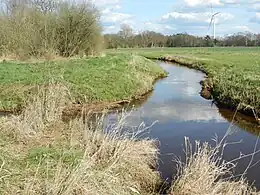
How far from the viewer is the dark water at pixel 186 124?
12.0 metres

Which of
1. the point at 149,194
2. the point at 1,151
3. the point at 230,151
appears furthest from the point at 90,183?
the point at 230,151

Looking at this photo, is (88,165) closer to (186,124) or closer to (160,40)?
(186,124)

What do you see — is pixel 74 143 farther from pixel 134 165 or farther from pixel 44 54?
pixel 44 54

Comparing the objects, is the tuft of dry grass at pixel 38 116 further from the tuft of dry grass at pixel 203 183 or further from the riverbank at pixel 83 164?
the tuft of dry grass at pixel 203 183

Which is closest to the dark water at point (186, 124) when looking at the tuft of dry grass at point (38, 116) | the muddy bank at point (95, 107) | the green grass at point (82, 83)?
the muddy bank at point (95, 107)

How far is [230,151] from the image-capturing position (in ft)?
42.0

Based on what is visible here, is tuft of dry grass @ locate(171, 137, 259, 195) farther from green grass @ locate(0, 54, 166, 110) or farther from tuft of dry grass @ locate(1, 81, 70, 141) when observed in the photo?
green grass @ locate(0, 54, 166, 110)

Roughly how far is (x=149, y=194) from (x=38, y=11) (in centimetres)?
3768

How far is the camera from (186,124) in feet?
56.1

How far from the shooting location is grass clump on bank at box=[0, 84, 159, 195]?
727 centimetres

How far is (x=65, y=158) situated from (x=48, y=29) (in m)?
33.9

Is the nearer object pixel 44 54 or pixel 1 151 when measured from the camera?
pixel 1 151

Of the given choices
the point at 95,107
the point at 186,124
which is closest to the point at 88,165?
the point at 186,124

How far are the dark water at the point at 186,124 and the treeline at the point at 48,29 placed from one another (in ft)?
58.5
